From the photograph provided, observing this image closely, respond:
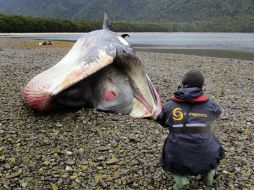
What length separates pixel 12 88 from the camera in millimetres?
9328

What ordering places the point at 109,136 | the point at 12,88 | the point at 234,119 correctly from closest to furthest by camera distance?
the point at 109,136, the point at 234,119, the point at 12,88

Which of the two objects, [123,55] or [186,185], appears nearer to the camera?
[186,185]

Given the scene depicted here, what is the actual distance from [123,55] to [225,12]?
173 metres

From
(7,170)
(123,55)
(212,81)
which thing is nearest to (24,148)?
(7,170)

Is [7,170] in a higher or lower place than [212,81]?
higher

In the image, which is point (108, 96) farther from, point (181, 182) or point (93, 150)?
point (181, 182)

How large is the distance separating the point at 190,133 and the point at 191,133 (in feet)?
0.04

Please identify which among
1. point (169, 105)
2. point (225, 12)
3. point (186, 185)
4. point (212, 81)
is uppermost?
point (169, 105)

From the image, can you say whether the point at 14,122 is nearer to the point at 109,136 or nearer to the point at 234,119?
the point at 109,136

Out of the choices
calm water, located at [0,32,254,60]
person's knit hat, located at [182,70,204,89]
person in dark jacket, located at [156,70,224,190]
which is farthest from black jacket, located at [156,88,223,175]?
calm water, located at [0,32,254,60]

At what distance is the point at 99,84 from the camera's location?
766 cm

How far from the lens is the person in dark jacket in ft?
Result: 15.4

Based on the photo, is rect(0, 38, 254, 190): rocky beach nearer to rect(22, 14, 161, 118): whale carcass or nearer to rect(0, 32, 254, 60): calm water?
rect(22, 14, 161, 118): whale carcass

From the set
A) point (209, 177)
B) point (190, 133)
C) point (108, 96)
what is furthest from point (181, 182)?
point (108, 96)
